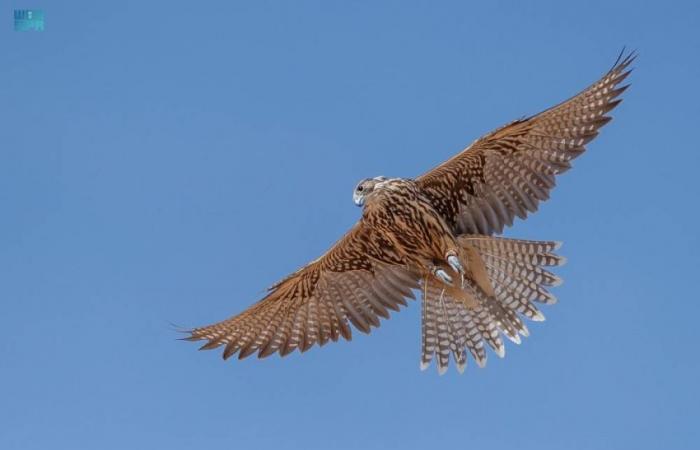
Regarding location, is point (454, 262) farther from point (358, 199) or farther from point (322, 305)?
point (322, 305)

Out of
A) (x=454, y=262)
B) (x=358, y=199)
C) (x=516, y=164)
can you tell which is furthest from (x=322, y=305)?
(x=516, y=164)

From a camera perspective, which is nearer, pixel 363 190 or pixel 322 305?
pixel 363 190

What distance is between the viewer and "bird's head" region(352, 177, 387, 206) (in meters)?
14.2

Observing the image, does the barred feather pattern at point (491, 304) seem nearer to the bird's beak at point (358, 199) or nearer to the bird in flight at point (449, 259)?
the bird in flight at point (449, 259)

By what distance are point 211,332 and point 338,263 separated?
1.70 meters

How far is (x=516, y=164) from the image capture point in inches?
565

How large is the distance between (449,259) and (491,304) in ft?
3.05

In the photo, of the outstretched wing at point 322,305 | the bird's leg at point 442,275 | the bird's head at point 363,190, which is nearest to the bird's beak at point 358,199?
the bird's head at point 363,190

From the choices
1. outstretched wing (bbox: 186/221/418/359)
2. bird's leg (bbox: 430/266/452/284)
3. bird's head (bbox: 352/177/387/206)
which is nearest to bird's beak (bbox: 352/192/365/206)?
bird's head (bbox: 352/177/387/206)

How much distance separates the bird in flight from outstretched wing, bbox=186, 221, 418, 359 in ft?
0.04

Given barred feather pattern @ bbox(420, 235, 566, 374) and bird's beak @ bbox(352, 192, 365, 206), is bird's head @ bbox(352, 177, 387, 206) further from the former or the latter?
barred feather pattern @ bbox(420, 235, 566, 374)

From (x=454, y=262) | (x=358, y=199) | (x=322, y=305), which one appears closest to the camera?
(x=454, y=262)

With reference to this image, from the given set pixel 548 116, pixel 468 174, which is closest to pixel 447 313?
pixel 468 174

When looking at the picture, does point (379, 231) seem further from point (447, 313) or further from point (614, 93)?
point (614, 93)
